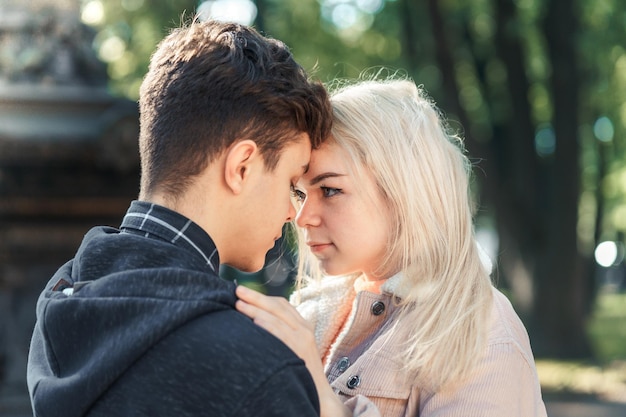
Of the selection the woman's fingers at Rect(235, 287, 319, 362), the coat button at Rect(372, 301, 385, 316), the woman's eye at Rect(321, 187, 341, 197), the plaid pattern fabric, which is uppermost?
the woman's eye at Rect(321, 187, 341, 197)

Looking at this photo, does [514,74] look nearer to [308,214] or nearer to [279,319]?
[308,214]

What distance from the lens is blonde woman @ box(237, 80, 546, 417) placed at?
255 cm

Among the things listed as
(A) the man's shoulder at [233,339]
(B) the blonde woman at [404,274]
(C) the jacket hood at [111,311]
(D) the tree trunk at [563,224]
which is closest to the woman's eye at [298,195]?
(B) the blonde woman at [404,274]

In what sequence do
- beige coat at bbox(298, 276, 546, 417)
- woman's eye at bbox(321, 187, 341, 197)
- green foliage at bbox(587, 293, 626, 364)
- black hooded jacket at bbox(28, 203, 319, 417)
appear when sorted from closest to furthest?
black hooded jacket at bbox(28, 203, 319, 417) < beige coat at bbox(298, 276, 546, 417) < woman's eye at bbox(321, 187, 341, 197) < green foliage at bbox(587, 293, 626, 364)

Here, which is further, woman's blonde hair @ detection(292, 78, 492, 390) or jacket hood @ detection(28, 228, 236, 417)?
woman's blonde hair @ detection(292, 78, 492, 390)

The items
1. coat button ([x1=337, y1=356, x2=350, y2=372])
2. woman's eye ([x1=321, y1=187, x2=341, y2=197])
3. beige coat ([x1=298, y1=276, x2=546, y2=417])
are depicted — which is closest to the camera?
beige coat ([x1=298, y1=276, x2=546, y2=417])

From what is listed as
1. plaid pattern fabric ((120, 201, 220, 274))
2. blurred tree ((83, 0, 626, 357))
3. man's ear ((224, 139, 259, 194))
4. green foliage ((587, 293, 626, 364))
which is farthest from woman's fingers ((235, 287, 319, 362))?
green foliage ((587, 293, 626, 364))

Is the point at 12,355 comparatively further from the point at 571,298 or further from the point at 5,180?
the point at 571,298

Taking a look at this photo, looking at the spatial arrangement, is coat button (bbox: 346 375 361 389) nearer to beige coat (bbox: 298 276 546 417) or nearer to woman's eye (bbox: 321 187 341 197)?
beige coat (bbox: 298 276 546 417)

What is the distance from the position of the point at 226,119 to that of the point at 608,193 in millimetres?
26411

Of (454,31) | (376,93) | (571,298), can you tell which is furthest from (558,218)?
(376,93)

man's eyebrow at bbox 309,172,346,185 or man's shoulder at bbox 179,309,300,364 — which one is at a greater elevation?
man's eyebrow at bbox 309,172,346,185

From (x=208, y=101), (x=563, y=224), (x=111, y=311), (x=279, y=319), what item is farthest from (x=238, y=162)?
(x=563, y=224)

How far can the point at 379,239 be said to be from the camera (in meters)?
2.93
